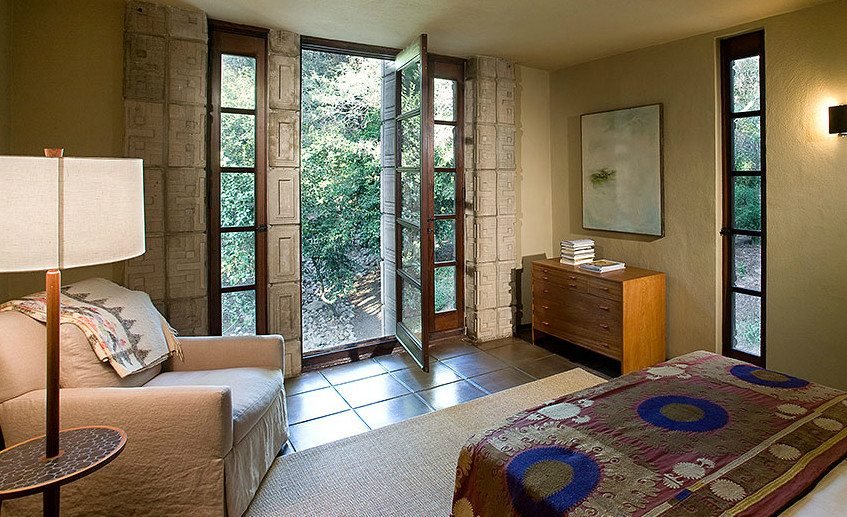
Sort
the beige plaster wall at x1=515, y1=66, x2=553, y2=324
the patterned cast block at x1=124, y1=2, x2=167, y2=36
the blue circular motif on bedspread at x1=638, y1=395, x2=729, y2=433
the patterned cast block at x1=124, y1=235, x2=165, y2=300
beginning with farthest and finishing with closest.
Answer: the beige plaster wall at x1=515, y1=66, x2=553, y2=324 < the patterned cast block at x1=124, y1=235, x2=165, y2=300 < the patterned cast block at x1=124, y1=2, x2=167, y2=36 < the blue circular motif on bedspread at x1=638, y1=395, x2=729, y2=433

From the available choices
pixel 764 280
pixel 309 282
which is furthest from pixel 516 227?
pixel 309 282

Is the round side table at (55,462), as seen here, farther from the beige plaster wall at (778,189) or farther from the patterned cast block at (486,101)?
the beige plaster wall at (778,189)

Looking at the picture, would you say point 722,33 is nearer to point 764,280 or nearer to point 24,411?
point 764,280

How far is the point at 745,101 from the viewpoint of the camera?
345 centimetres

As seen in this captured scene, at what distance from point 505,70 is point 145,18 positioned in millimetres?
2867

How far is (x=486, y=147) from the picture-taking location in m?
4.42

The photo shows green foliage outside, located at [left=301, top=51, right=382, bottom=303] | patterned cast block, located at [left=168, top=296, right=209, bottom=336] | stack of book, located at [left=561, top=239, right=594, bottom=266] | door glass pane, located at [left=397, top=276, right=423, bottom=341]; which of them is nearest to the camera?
patterned cast block, located at [left=168, top=296, right=209, bottom=336]

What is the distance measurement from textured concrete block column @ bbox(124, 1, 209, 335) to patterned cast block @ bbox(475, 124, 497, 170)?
2.27 m

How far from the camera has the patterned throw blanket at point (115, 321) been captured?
2090 millimetres

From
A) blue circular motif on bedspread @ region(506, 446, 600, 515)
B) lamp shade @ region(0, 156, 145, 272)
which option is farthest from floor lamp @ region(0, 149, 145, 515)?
blue circular motif on bedspread @ region(506, 446, 600, 515)

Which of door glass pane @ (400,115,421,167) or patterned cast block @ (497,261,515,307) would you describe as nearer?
door glass pane @ (400,115,421,167)

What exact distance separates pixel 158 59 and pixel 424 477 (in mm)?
2967

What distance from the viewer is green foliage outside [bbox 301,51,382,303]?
5586 mm

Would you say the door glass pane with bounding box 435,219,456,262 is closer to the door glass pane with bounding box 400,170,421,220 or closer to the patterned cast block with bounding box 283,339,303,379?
the door glass pane with bounding box 400,170,421,220
